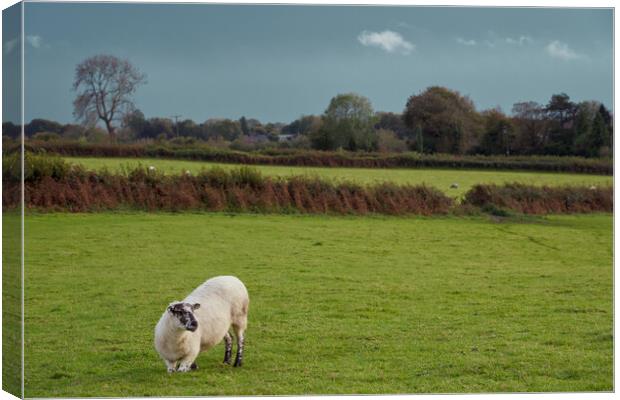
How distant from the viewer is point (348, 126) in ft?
35.0

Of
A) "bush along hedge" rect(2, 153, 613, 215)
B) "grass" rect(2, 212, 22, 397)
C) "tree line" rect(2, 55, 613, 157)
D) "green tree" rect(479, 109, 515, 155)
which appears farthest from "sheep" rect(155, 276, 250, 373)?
"green tree" rect(479, 109, 515, 155)

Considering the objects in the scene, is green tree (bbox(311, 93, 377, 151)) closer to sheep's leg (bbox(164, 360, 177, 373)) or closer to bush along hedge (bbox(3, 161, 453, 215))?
bush along hedge (bbox(3, 161, 453, 215))

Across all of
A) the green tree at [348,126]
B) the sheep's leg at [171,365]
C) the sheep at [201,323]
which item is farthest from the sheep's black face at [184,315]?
the green tree at [348,126]

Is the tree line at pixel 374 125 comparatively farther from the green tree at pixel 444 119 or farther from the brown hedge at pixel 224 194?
the brown hedge at pixel 224 194

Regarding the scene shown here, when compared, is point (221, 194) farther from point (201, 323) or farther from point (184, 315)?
point (184, 315)

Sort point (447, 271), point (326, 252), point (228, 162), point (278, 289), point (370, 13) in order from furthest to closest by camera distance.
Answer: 1. point (326, 252)
2. point (447, 271)
3. point (228, 162)
4. point (278, 289)
5. point (370, 13)

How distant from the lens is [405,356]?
26.1 ft

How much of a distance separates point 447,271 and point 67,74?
6317 mm

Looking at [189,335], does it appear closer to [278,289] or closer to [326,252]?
[278,289]

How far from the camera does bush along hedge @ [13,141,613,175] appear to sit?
10120 millimetres

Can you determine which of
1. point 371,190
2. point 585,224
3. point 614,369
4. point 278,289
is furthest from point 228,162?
point 614,369

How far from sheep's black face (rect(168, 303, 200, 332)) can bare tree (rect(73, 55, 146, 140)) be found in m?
3.52

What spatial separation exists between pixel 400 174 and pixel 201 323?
5303 mm

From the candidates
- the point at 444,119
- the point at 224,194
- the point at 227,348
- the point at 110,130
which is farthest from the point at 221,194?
the point at 227,348
